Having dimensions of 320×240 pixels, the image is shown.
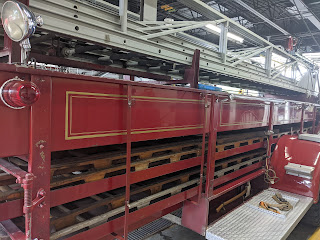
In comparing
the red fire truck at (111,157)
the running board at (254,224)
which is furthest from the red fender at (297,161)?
the running board at (254,224)

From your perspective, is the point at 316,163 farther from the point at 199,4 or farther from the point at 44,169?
the point at 44,169

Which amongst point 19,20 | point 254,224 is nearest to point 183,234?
point 254,224

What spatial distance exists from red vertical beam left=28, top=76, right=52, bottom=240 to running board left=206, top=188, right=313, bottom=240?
2.00m

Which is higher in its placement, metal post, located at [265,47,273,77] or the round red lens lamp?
metal post, located at [265,47,273,77]

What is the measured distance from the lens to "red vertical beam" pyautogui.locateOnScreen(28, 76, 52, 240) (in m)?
1.44

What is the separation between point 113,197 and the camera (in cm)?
205

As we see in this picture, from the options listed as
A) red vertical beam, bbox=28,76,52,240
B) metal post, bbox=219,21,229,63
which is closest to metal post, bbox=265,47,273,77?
metal post, bbox=219,21,229,63

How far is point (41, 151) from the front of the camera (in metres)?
1.48

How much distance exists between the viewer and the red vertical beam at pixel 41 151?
1441 millimetres

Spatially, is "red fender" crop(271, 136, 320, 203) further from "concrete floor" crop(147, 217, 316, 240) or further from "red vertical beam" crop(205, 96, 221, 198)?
"red vertical beam" crop(205, 96, 221, 198)

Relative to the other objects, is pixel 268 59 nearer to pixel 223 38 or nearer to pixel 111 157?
pixel 223 38

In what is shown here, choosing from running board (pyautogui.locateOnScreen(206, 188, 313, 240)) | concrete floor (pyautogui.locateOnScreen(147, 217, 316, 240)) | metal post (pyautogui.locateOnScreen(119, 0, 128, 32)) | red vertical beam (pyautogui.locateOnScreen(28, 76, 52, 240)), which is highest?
metal post (pyautogui.locateOnScreen(119, 0, 128, 32))

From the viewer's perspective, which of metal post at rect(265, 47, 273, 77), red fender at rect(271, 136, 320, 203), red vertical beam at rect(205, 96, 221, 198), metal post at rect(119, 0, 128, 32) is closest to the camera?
metal post at rect(119, 0, 128, 32)

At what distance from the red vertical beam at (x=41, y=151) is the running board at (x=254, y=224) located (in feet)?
6.55
